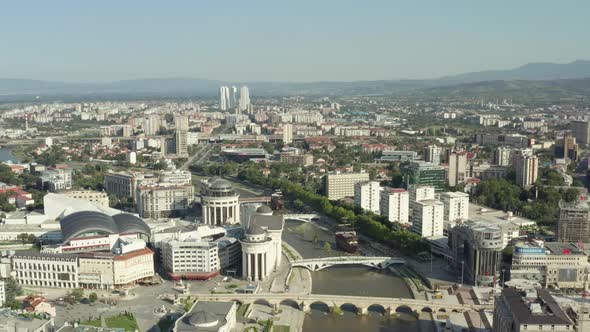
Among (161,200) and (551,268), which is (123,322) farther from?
(161,200)

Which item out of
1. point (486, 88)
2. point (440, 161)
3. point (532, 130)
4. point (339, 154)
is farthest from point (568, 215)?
point (486, 88)

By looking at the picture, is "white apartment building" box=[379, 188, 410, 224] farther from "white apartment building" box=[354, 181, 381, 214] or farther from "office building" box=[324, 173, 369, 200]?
"office building" box=[324, 173, 369, 200]

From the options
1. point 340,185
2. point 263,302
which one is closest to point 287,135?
point 340,185

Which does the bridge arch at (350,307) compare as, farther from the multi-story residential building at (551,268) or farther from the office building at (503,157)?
the office building at (503,157)

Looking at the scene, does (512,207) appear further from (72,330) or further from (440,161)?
(72,330)

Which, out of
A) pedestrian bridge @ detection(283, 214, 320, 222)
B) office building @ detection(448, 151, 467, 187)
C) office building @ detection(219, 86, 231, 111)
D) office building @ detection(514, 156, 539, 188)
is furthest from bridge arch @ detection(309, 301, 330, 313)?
office building @ detection(219, 86, 231, 111)
